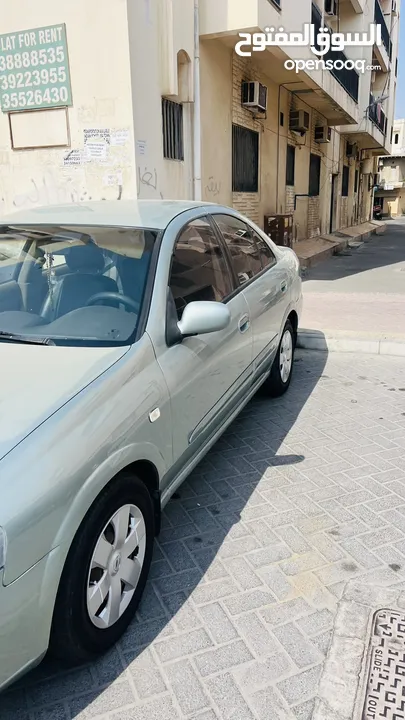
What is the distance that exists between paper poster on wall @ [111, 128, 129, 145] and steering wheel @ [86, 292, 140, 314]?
5571mm

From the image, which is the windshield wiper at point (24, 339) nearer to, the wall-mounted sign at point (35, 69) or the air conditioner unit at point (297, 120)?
the wall-mounted sign at point (35, 69)

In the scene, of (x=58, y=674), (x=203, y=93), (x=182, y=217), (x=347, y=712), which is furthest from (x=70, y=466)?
(x=203, y=93)

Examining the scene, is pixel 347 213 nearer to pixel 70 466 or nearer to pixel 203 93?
pixel 203 93

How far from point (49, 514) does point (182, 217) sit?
6.52 ft

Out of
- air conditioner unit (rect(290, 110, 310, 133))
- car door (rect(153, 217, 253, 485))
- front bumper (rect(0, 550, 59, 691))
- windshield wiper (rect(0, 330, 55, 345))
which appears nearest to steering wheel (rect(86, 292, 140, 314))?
car door (rect(153, 217, 253, 485))

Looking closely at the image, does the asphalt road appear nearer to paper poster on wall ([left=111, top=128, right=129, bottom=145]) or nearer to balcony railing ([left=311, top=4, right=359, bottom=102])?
paper poster on wall ([left=111, top=128, right=129, bottom=145])

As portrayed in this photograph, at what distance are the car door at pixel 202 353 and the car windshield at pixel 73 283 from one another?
0.63ft

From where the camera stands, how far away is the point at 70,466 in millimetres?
1806

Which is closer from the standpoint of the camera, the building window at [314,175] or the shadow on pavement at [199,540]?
the shadow on pavement at [199,540]

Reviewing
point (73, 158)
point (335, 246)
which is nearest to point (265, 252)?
point (73, 158)

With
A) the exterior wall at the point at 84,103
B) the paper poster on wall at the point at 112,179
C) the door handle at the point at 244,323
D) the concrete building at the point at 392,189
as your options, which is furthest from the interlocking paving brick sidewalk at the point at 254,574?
the concrete building at the point at 392,189

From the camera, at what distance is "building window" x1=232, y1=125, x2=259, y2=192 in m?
11.1

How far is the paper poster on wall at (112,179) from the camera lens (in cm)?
773

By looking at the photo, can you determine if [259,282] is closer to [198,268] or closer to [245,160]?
[198,268]
